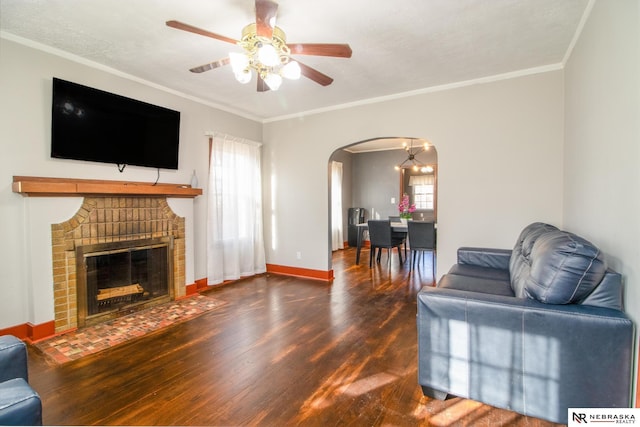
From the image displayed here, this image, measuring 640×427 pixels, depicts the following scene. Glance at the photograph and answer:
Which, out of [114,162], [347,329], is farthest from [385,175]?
[114,162]

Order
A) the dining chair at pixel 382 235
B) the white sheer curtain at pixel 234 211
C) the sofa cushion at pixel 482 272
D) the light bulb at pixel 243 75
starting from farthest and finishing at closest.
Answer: the dining chair at pixel 382 235
the white sheer curtain at pixel 234 211
the sofa cushion at pixel 482 272
the light bulb at pixel 243 75

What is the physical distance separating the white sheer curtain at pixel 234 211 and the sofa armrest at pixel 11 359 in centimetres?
293

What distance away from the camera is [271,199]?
207 inches

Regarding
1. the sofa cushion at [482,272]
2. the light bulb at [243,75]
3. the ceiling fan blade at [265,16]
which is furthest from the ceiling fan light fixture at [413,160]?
the ceiling fan blade at [265,16]

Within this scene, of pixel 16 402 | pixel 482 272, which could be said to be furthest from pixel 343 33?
pixel 16 402

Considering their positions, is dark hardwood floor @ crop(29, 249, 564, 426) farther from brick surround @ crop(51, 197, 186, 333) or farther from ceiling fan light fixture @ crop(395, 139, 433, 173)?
ceiling fan light fixture @ crop(395, 139, 433, 173)

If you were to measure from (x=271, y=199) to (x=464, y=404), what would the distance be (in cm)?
408

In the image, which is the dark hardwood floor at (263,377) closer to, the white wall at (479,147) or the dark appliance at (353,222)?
the white wall at (479,147)

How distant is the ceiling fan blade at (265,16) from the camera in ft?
5.71

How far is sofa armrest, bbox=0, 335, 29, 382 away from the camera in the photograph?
1347mm

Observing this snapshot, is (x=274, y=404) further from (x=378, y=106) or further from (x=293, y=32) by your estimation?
(x=378, y=106)

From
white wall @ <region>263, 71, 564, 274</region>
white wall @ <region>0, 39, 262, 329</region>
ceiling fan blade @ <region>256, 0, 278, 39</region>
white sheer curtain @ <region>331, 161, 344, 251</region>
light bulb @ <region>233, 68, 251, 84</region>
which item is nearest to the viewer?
ceiling fan blade @ <region>256, 0, 278, 39</region>

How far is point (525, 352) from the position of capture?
1640mm

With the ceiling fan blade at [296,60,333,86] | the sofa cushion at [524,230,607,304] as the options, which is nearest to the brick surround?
the ceiling fan blade at [296,60,333,86]
